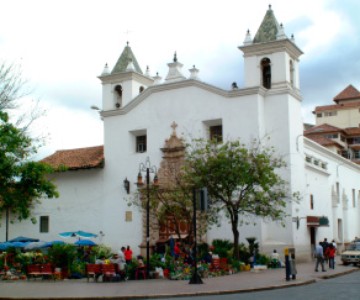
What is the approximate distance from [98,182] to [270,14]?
49.5 feet

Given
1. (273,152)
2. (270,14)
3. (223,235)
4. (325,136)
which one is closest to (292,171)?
(273,152)

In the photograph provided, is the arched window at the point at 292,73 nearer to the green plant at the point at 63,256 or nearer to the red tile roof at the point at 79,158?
the red tile roof at the point at 79,158

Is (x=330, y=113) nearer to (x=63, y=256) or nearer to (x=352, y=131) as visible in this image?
(x=352, y=131)

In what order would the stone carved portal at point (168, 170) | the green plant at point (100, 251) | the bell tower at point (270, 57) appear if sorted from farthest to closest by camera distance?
1. the stone carved portal at point (168, 170)
2. the bell tower at point (270, 57)
3. the green plant at point (100, 251)

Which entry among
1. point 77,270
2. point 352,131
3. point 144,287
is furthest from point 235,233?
point 352,131

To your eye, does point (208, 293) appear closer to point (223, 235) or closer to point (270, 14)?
point (223, 235)

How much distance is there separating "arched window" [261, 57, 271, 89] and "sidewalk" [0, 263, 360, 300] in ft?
43.2

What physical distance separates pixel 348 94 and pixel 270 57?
54172 millimetres

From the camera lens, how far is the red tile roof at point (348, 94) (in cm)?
8393

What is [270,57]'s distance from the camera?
34250 mm

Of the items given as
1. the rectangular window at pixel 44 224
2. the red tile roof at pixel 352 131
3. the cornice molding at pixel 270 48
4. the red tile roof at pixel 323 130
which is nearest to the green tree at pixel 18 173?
the cornice molding at pixel 270 48

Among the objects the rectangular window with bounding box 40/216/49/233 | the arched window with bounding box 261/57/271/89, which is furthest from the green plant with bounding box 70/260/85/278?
the arched window with bounding box 261/57/271/89

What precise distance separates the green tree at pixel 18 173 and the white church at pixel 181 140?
48.0ft

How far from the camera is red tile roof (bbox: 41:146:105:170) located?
124ft
